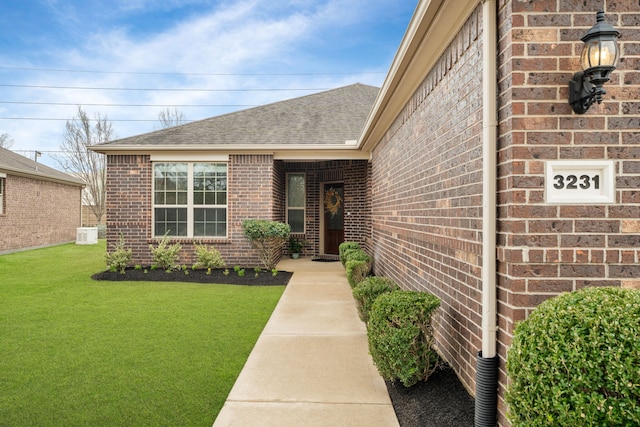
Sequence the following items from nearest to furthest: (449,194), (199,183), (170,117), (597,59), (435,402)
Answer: (597,59)
(435,402)
(449,194)
(199,183)
(170,117)

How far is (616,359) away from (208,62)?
34913 mm

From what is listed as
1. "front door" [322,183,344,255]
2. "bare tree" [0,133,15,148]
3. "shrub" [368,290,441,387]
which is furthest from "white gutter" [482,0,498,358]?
"bare tree" [0,133,15,148]

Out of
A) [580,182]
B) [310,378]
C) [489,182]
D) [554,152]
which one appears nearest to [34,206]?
[310,378]

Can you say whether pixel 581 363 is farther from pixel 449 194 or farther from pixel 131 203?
pixel 131 203

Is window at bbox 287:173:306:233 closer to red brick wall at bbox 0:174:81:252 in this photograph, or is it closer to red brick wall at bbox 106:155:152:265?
red brick wall at bbox 106:155:152:265

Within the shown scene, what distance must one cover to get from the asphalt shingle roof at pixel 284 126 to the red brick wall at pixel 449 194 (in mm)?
4973

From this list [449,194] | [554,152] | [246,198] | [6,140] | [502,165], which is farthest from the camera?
[6,140]

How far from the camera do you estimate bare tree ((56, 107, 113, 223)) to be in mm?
24766

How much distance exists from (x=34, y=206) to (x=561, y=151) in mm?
18501

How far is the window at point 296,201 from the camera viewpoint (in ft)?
38.3

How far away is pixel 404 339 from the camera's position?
280 cm

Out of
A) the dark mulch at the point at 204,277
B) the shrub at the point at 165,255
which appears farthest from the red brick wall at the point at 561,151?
the shrub at the point at 165,255

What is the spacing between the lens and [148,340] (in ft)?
13.9

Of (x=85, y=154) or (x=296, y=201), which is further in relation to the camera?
(x=85, y=154)
